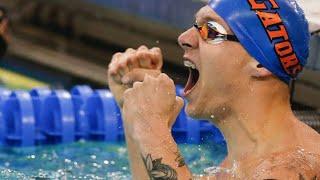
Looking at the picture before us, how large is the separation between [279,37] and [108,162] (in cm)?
226

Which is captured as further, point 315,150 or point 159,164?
point 315,150

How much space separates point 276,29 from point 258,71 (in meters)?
0.13

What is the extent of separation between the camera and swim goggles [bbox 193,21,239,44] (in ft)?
7.48

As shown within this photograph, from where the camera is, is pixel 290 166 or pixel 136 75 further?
pixel 136 75

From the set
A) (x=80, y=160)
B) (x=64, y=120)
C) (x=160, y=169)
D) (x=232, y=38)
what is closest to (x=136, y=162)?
(x=160, y=169)

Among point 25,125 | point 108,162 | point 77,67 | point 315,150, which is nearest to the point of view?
point 315,150

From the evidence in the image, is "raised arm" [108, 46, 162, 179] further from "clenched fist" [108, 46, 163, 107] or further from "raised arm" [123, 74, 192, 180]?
"raised arm" [123, 74, 192, 180]

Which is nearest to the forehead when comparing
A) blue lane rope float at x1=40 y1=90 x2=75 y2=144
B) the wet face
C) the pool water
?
the wet face

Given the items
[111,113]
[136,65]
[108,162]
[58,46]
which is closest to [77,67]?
[58,46]

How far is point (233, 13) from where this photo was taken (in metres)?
2.29

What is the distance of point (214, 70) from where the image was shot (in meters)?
2.26

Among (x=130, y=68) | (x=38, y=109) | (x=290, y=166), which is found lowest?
(x=290, y=166)

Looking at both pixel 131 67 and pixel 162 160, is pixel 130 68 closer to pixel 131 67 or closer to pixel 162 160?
pixel 131 67

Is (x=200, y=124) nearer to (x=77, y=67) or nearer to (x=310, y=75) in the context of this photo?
(x=310, y=75)
